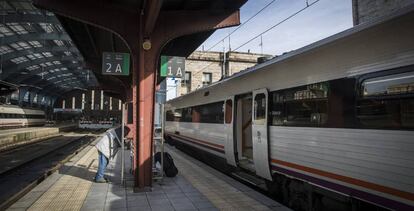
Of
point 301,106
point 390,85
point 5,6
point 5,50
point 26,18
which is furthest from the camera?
point 5,50

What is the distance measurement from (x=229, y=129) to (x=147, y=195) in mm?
3153

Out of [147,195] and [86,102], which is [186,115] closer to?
[147,195]

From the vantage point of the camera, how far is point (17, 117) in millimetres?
35719

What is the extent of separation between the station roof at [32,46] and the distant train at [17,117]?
9.86 ft

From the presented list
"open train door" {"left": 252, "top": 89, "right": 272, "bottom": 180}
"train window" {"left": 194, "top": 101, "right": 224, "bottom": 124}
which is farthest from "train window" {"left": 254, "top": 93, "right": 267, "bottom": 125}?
"train window" {"left": 194, "top": 101, "right": 224, "bottom": 124}

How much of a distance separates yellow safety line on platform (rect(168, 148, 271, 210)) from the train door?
2.89ft

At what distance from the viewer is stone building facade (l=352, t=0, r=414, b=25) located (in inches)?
519

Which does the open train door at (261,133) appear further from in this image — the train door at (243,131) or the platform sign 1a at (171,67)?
the platform sign 1a at (171,67)

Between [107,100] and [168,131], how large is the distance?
→ 6255cm

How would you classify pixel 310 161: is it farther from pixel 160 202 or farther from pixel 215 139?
pixel 215 139

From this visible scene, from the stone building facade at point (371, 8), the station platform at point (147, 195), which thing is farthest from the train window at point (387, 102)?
the stone building facade at point (371, 8)

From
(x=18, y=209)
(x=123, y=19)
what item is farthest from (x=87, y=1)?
(x=18, y=209)

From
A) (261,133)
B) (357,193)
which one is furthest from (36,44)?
(357,193)

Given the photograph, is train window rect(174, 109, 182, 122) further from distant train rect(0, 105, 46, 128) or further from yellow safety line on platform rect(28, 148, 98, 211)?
distant train rect(0, 105, 46, 128)
